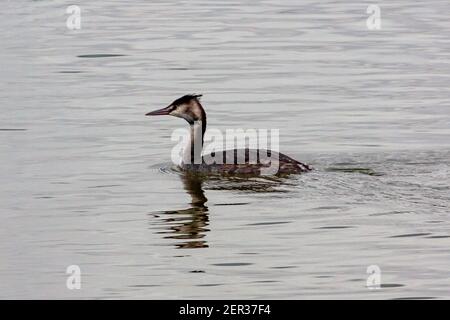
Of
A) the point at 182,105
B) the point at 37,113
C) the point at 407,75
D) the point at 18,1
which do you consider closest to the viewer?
the point at 182,105

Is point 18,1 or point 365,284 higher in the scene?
point 18,1

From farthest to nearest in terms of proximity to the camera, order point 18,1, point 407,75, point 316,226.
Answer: point 18,1
point 407,75
point 316,226

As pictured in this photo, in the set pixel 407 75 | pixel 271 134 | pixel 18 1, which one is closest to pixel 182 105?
pixel 271 134

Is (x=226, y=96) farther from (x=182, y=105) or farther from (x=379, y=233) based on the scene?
(x=379, y=233)

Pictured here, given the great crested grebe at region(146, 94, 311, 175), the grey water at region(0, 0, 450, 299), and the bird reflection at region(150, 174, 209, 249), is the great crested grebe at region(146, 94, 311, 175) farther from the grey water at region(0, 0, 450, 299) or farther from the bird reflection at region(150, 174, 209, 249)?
the bird reflection at region(150, 174, 209, 249)

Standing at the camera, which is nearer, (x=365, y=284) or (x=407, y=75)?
(x=365, y=284)

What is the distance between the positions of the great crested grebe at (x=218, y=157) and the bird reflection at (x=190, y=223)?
0.85m

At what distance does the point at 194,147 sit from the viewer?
18656mm

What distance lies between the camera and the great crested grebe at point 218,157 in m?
17.5

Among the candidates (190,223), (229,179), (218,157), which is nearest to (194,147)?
(218,157)

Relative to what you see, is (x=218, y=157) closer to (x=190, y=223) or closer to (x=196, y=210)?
(x=196, y=210)

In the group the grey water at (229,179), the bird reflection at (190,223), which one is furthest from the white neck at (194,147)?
the bird reflection at (190,223)
